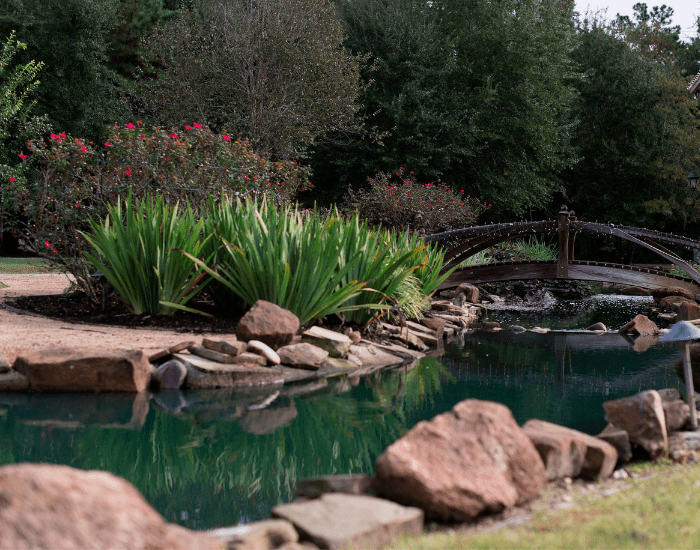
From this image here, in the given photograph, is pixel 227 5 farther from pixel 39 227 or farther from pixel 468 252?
pixel 39 227

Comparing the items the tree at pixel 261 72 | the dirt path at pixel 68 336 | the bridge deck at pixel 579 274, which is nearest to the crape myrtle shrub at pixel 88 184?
the dirt path at pixel 68 336

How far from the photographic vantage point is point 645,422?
127 inches

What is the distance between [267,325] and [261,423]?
1.23 metres

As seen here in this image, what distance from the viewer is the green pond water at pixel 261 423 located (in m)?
3.17

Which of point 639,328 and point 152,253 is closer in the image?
point 152,253

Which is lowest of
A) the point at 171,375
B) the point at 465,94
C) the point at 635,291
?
the point at 635,291

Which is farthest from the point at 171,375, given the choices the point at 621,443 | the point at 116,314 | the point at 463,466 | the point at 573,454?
the point at 621,443

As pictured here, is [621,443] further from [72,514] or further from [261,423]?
[72,514]

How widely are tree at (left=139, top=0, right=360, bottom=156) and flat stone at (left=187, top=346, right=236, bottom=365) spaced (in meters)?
13.0

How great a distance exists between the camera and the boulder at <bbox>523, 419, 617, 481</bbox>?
112 inches

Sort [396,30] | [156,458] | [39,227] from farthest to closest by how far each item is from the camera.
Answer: [396,30] → [39,227] → [156,458]

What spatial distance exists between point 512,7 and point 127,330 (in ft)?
61.4

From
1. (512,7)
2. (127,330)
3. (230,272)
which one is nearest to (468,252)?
(230,272)

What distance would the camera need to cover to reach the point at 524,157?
21.0m
